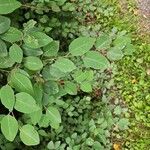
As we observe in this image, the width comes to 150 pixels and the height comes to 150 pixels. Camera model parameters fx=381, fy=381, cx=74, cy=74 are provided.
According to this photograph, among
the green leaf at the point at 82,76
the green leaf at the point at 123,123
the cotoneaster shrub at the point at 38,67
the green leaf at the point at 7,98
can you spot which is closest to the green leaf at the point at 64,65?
the cotoneaster shrub at the point at 38,67

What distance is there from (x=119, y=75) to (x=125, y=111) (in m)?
0.51

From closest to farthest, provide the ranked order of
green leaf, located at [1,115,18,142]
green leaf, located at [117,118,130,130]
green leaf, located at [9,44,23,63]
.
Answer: green leaf, located at [1,115,18,142], green leaf, located at [9,44,23,63], green leaf, located at [117,118,130,130]

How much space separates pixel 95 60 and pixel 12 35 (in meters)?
0.32

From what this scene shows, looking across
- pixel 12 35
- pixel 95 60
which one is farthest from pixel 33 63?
pixel 95 60

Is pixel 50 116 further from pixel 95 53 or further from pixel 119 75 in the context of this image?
pixel 119 75

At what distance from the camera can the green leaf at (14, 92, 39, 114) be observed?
49.2 inches

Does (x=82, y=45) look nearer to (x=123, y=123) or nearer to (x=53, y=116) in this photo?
(x=53, y=116)

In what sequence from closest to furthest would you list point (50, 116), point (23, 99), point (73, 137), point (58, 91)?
point (23, 99) < point (50, 116) < point (58, 91) < point (73, 137)

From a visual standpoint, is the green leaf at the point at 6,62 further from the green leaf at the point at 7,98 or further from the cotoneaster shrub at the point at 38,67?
the green leaf at the point at 7,98

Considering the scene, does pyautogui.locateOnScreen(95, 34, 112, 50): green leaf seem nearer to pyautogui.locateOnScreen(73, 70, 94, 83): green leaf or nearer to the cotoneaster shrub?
the cotoneaster shrub

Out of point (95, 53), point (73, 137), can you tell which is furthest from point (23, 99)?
point (73, 137)

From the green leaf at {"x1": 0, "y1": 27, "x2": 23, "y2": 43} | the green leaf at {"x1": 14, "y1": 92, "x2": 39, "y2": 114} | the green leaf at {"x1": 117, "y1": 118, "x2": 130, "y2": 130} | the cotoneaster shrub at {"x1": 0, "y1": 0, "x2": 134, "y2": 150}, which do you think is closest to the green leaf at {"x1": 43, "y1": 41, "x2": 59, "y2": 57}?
the cotoneaster shrub at {"x1": 0, "y1": 0, "x2": 134, "y2": 150}

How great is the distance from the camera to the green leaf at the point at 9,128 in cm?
122

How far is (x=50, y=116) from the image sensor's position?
55.5 inches
